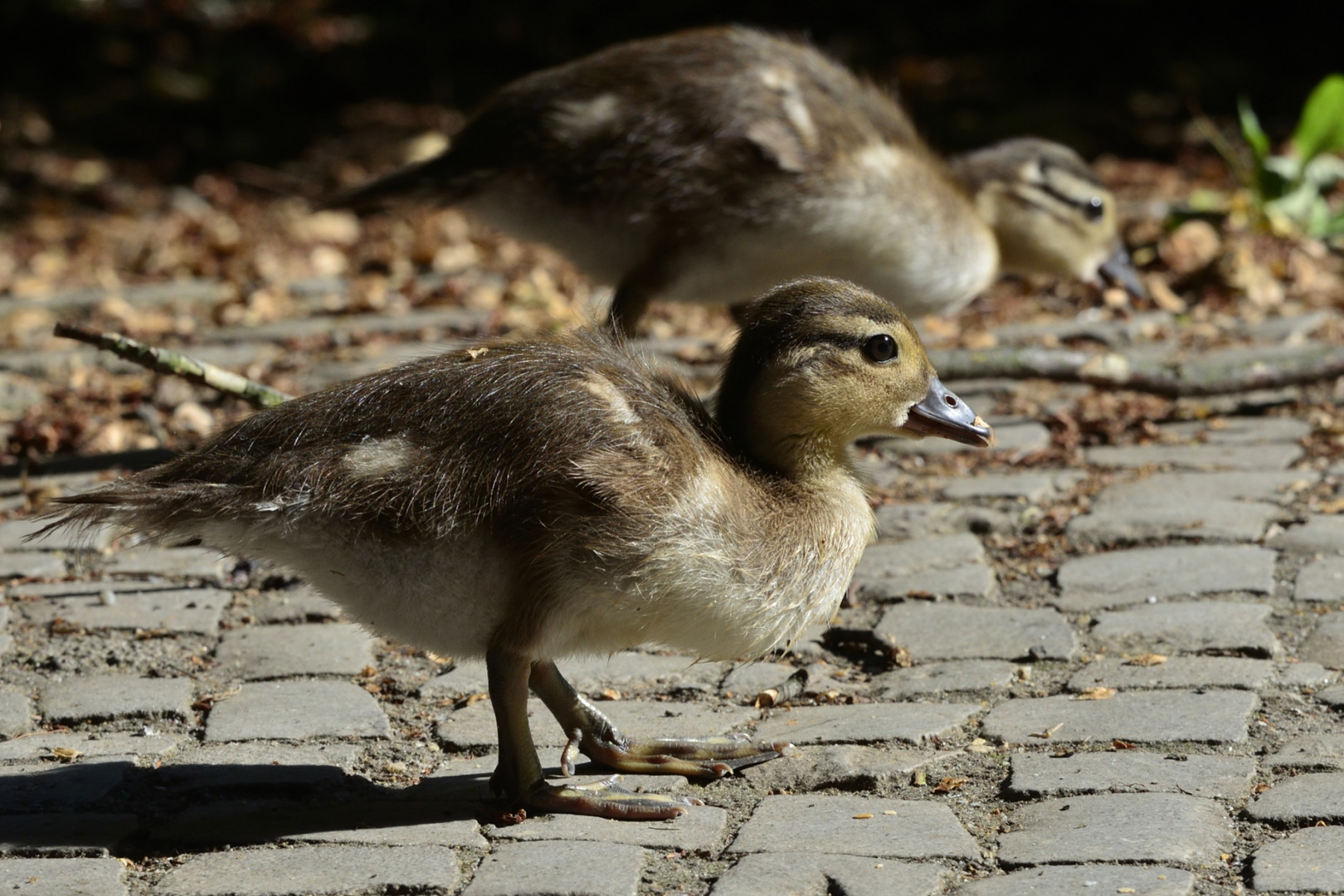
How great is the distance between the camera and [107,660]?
14.8ft

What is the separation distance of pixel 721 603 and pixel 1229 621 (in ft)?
5.52

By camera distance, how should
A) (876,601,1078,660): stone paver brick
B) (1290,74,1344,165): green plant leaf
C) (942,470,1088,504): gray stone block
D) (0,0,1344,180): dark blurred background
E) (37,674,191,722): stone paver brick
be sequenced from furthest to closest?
(0,0,1344,180): dark blurred background, (1290,74,1344,165): green plant leaf, (942,470,1088,504): gray stone block, (876,601,1078,660): stone paver brick, (37,674,191,722): stone paver brick

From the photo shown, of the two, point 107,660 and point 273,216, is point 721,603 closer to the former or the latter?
point 107,660

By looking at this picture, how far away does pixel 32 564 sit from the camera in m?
5.29

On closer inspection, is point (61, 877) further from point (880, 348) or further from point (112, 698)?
point (880, 348)

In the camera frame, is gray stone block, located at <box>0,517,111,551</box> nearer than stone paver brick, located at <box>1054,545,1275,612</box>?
No

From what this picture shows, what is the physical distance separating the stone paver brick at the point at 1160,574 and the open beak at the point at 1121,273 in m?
3.14

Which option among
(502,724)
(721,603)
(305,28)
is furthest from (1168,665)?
(305,28)

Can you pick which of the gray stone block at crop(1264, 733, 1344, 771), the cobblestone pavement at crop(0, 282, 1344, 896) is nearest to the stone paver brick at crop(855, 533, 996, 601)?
the cobblestone pavement at crop(0, 282, 1344, 896)

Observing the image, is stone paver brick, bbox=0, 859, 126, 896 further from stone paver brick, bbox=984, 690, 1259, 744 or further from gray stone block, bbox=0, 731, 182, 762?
stone paver brick, bbox=984, 690, 1259, 744

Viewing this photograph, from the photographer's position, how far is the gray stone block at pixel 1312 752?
3.58 meters

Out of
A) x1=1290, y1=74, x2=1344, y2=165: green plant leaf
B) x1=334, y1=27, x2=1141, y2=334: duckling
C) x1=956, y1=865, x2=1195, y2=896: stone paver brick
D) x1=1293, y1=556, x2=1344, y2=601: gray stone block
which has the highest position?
x1=1290, y1=74, x2=1344, y2=165: green plant leaf

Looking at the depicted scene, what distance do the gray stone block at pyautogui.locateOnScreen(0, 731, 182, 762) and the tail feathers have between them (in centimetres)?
303

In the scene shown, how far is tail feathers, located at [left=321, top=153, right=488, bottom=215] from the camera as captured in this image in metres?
6.46
